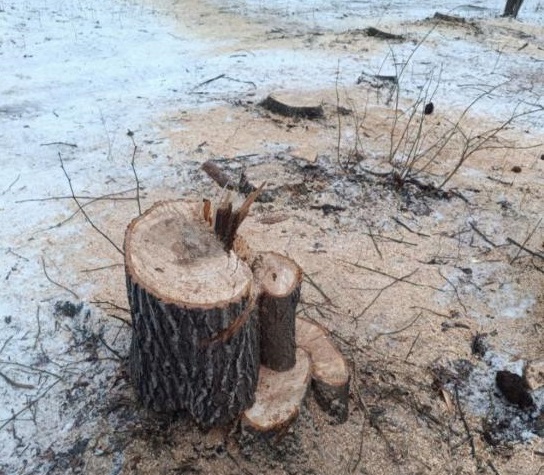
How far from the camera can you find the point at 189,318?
1734 millimetres

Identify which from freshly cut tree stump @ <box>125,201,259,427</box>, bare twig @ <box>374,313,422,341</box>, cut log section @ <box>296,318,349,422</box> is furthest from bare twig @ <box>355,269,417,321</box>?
freshly cut tree stump @ <box>125,201,259,427</box>

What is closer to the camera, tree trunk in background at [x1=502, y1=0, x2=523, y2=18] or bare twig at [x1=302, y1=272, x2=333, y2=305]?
bare twig at [x1=302, y1=272, x2=333, y2=305]

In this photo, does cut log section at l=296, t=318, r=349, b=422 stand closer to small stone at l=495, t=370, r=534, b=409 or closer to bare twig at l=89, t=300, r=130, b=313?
small stone at l=495, t=370, r=534, b=409

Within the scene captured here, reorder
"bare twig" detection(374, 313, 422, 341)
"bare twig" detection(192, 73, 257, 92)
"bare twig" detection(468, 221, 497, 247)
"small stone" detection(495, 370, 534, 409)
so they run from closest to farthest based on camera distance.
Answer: "small stone" detection(495, 370, 534, 409) → "bare twig" detection(374, 313, 422, 341) → "bare twig" detection(468, 221, 497, 247) → "bare twig" detection(192, 73, 257, 92)

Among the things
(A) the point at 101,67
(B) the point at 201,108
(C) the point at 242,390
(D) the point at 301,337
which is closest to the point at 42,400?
(C) the point at 242,390

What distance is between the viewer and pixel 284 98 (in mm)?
5043

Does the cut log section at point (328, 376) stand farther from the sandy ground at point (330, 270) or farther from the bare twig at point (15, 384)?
the bare twig at point (15, 384)

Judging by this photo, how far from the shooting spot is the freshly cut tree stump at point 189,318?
5.77 ft

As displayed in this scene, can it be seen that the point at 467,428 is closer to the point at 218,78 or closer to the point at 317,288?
the point at 317,288

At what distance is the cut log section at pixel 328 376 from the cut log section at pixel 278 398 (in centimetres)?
5

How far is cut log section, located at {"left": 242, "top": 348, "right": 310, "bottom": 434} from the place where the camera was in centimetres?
199

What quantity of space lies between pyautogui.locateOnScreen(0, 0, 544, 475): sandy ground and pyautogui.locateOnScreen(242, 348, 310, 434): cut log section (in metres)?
0.08

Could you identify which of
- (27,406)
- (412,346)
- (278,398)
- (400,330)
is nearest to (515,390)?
(412,346)

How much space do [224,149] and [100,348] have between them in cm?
227
